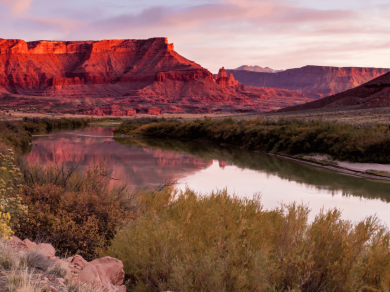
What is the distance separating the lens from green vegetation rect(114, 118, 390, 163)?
67.5 feet

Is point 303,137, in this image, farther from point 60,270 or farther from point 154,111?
point 154,111

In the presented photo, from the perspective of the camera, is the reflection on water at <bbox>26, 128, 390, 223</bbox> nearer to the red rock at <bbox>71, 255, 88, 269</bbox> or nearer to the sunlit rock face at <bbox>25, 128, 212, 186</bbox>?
the sunlit rock face at <bbox>25, 128, 212, 186</bbox>

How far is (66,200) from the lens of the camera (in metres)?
6.96

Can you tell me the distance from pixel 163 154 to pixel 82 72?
128325 millimetres

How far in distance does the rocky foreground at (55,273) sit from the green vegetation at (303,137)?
60.8ft

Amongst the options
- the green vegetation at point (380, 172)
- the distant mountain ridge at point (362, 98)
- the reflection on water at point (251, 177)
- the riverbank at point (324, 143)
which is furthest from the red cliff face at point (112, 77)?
the green vegetation at point (380, 172)

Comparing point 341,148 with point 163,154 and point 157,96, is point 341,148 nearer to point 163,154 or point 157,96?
point 163,154

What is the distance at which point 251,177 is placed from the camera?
18.5 meters

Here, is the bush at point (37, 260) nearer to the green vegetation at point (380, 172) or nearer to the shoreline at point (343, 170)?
the shoreline at point (343, 170)

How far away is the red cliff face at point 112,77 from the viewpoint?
119875 millimetres

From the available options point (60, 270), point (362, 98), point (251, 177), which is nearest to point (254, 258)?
point (60, 270)

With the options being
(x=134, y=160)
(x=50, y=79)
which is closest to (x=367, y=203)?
(x=134, y=160)

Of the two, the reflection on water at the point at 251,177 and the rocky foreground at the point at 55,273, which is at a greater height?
the rocky foreground at the point at 55,273

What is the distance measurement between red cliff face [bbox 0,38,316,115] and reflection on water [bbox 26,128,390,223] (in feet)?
268
